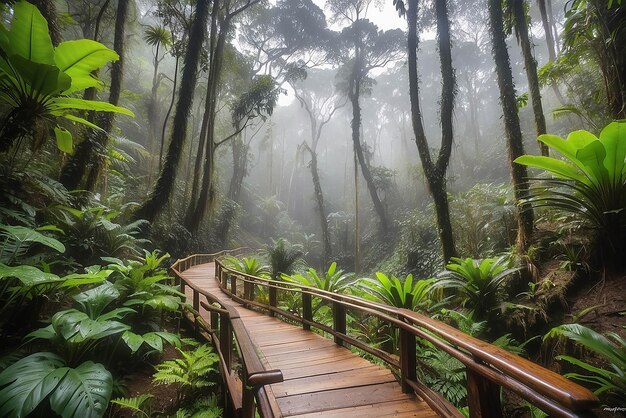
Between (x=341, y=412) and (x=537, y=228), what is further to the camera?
(x=537, y=228)

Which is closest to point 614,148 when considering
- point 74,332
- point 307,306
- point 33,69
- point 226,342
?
point 307,306

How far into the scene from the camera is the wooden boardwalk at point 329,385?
2170 mm

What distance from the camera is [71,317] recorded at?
2.57 metres

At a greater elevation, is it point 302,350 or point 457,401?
point 302,350

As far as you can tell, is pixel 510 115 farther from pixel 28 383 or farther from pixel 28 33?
pixel 28 383

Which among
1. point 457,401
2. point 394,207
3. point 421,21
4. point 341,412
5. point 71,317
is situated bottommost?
point 457,401

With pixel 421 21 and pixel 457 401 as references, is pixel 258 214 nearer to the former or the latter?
pixel 421 21

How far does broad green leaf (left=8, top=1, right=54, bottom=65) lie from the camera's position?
2.77 meters

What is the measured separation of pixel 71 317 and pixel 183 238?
28.1ft

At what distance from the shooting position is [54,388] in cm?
212

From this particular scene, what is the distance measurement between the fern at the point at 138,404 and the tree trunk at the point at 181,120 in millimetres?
5722

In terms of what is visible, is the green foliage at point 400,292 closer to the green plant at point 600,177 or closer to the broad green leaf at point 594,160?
the green plant at point 600,177

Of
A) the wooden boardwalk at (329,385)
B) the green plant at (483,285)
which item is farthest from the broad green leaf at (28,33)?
the green plant at (483,285)

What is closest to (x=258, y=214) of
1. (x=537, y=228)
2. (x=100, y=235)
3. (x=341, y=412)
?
(x=100, y=235)
